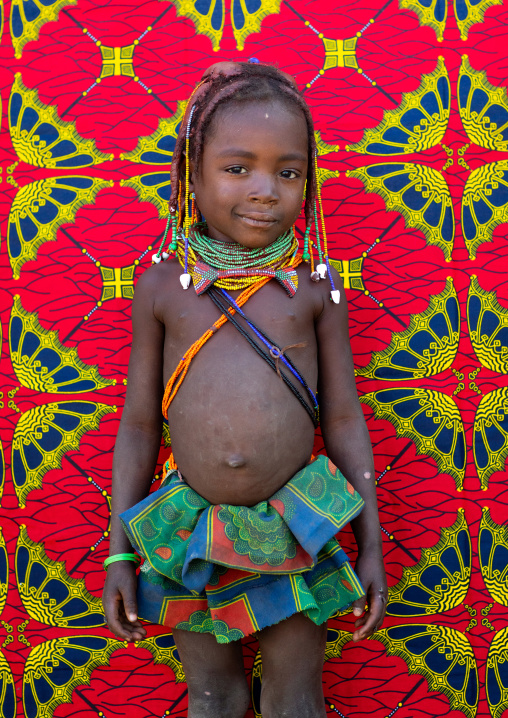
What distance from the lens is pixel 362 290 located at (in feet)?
6.05

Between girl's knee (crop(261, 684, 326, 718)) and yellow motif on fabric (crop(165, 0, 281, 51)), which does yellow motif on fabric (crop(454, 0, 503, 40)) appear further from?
girl's knee (crop(261, 684, 326, 718))

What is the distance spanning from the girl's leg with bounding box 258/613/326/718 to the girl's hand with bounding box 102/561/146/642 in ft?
0.99

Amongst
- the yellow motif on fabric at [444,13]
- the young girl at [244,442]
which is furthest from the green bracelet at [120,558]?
the yellow motif on fabric at [444,13]

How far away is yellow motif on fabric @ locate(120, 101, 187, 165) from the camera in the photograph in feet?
6.00

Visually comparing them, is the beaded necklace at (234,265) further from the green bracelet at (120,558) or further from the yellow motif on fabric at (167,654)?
the yellow motif on fabric at (167,654)

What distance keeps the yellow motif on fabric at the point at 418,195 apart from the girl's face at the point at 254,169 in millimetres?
470

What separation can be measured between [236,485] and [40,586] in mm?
792

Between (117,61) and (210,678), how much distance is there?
162 centimetres

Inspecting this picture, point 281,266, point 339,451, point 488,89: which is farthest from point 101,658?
point 488,89

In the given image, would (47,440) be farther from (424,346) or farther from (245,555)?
(424,346)

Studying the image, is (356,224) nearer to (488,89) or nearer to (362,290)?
(362,290)

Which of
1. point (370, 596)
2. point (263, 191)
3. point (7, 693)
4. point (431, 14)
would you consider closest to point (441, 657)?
point (370, 596)

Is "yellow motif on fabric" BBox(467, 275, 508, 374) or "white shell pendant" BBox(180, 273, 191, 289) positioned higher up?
"white shell pendant" BBox(180, 273, 191, 289)

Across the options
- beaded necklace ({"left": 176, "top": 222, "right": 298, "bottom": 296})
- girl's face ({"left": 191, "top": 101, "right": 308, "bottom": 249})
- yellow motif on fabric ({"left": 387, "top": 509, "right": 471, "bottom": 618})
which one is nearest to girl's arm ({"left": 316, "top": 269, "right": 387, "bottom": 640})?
beaded necklace ({"left": 176, "top": 222, "right": 298, "bottom": 296})
